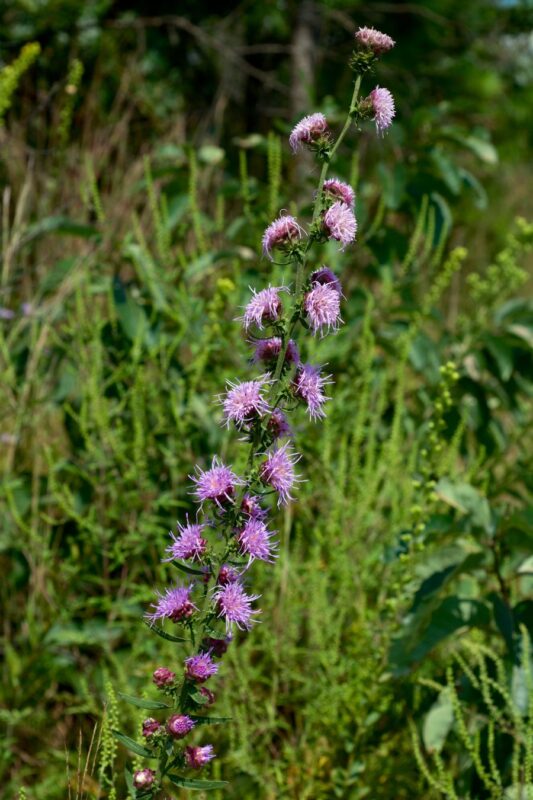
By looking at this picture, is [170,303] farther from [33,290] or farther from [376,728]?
[376,728]

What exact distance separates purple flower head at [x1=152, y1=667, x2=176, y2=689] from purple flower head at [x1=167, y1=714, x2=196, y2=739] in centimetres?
6

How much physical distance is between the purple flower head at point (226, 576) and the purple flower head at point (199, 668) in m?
0.09

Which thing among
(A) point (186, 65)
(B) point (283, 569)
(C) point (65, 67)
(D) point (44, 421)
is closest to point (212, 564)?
(B) point (283, 569)

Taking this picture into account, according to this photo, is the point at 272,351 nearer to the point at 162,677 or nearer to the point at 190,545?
the point at 190,545

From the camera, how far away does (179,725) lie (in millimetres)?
1050

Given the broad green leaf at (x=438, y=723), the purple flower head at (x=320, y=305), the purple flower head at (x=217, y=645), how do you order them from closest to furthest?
the purple flower head at (x=320, y=305) < the purple flower head at (x=217, y=645) < the broad green leaf at (x=438, y=723)

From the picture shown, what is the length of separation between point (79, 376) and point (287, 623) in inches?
29.9

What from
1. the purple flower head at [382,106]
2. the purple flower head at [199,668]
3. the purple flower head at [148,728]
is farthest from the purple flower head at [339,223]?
the purple flower head at [148,728]

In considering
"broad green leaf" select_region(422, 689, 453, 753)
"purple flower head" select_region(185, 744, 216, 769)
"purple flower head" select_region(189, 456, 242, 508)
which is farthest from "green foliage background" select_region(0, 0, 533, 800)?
"purple flower head" select_region(189, 456, 242, 508)

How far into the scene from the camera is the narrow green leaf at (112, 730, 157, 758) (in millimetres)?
1045

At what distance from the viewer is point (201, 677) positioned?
106cm

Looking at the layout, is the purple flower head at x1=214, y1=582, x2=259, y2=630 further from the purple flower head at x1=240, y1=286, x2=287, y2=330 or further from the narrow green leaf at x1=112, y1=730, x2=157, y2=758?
the purple flower head at x1=240, y1=286, x2=287, y2=330

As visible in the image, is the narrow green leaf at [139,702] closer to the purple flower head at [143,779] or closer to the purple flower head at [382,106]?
the purple flower head at [143,779]

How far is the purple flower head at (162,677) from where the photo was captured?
1107 mm
